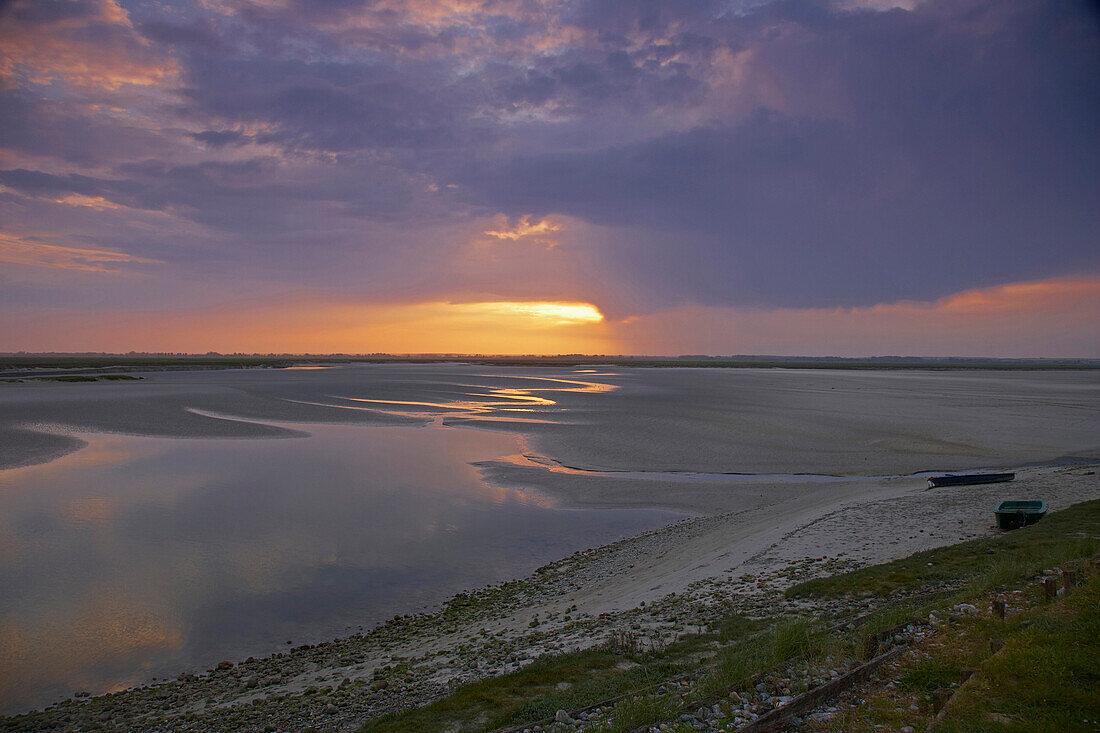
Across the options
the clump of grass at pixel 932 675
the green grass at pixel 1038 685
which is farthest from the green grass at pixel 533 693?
the green grass at pixel 1038 685

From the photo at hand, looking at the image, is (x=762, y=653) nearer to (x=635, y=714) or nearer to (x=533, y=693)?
(x=635, y=714)

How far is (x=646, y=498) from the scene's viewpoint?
1906 centimetres

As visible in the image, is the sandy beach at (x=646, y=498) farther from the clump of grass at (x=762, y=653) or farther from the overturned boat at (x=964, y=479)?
the clump of grass at (x=762, y=653)

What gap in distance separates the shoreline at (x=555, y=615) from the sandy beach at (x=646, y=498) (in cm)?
5

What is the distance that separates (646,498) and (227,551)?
39.7 feet

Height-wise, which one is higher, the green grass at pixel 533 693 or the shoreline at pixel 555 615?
the green grass at pixel 533 693

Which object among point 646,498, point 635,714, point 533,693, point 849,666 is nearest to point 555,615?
point 533,693

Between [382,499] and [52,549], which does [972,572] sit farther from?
[52,549]

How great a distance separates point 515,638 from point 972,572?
7503mm

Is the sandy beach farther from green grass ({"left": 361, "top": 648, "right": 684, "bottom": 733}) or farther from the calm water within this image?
the calm water

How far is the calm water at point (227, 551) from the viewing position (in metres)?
9.71

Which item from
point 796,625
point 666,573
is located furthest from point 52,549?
point 796,625

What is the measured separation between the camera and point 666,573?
11.9 m

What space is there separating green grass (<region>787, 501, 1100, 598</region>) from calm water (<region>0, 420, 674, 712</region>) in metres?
6.46
